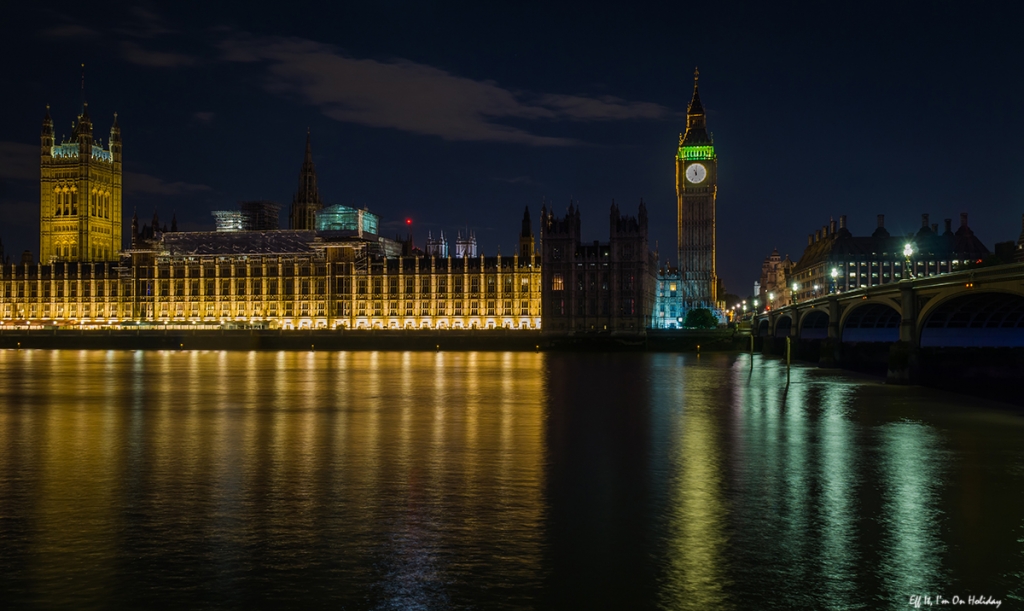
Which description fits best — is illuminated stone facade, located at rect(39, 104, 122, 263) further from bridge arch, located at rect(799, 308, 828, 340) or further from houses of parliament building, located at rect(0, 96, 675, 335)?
bridge arch, located at rect(799, 308, 828, 340)

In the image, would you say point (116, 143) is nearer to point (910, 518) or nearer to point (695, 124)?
point (695, 124)

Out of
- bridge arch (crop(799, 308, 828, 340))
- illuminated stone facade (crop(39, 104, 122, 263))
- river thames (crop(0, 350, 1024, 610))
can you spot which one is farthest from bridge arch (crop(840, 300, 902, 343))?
illuminated stone facade (crop(39, 104, 122, 263))

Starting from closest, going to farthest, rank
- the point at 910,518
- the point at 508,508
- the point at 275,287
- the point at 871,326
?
1. the point at 910,518
2. the point at 508,508
3. the point at 871,326
4. the point at 275,287

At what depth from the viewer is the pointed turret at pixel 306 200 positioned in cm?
16775

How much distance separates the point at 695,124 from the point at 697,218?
24.0m

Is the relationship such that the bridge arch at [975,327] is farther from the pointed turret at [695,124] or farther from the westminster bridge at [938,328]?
the pointed turret at [695,124]

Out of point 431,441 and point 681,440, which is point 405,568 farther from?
point 681,440

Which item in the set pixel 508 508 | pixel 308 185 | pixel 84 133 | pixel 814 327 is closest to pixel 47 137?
pixel 84 133

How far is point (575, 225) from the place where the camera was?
440 ft

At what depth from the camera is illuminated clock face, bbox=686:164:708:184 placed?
536 feet

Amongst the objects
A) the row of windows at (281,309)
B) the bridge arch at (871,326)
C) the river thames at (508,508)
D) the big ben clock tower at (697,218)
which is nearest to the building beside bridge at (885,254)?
the big ben clock tower at (697,218)

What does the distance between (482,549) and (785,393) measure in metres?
34.3

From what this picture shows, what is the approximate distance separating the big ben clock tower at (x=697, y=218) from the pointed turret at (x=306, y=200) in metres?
68.8

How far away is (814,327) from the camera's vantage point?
3445 inches
